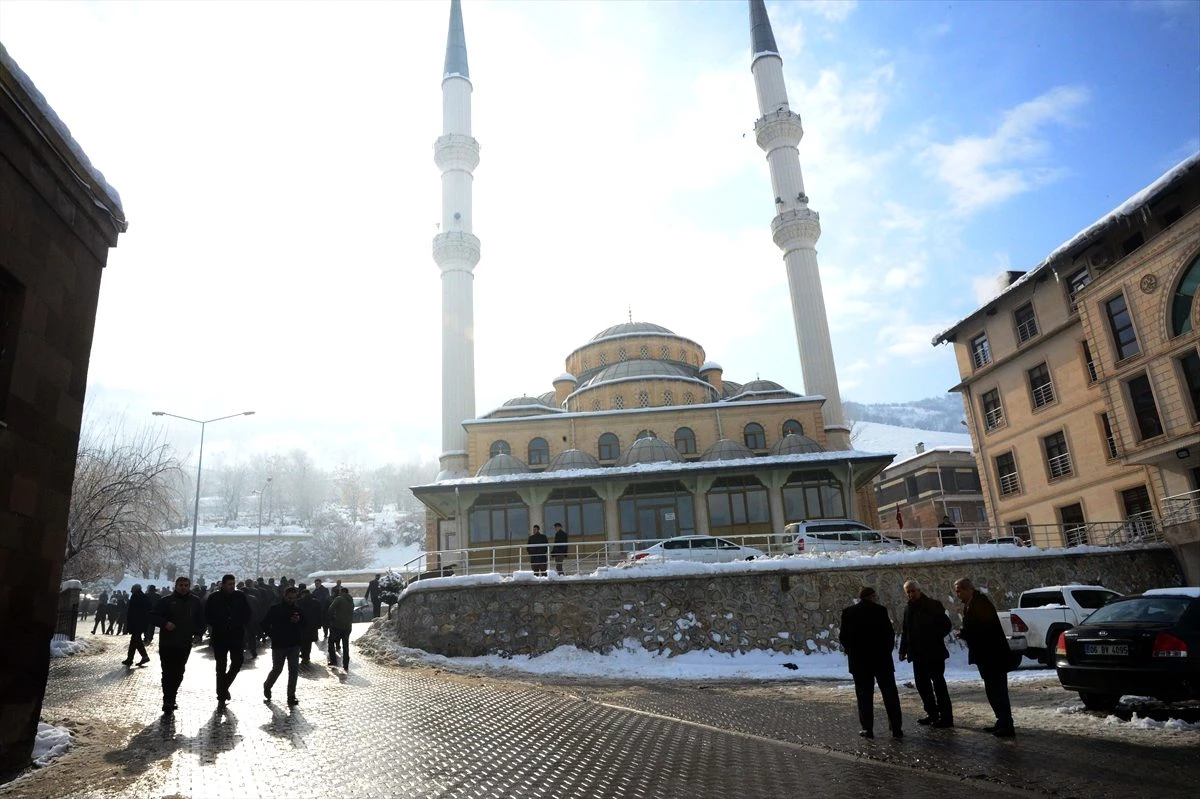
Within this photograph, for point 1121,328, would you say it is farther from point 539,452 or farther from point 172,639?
point 172,639

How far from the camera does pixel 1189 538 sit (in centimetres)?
1984

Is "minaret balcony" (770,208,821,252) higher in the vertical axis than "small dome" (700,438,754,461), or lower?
higher

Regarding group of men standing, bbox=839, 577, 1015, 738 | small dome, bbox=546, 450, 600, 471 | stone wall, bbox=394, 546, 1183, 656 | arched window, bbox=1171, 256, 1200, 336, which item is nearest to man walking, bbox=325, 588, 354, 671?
stone wall, bbox=394, 546, 1183, 656

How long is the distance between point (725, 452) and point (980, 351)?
35.6ft

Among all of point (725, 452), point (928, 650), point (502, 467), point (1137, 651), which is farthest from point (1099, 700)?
point (502, 467)

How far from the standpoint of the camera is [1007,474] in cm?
2875

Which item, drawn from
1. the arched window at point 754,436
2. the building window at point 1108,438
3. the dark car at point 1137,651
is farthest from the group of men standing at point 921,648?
the arched window at point 754,436

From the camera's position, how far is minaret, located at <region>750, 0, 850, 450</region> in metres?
38.9

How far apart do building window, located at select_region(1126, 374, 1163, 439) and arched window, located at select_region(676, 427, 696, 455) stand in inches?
643

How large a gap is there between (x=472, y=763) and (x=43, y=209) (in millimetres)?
6154

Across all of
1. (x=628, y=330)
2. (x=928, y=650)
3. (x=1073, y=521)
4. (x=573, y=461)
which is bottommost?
(x=928, y=650)

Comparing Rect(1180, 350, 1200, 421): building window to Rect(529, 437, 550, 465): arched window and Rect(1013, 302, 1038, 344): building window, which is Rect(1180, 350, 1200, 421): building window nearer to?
Rect(1013, 302, 1038, 344): building window

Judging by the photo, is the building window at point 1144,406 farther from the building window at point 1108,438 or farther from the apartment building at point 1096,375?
the building window at point 1108,438

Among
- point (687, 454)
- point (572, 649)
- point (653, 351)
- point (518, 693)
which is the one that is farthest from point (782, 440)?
point (518, 693)
